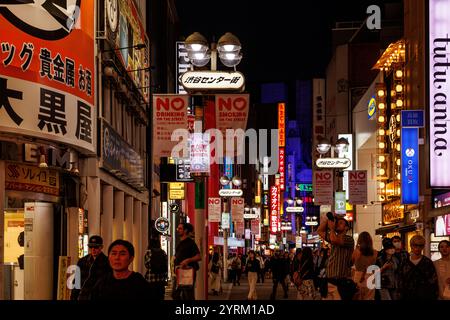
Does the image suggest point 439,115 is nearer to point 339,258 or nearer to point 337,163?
point 337,163

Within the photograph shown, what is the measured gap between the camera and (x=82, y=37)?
75.4ft

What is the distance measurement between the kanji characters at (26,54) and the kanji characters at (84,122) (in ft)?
8.71

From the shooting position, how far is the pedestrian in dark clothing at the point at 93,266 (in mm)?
13695

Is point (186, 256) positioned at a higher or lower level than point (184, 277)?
higher

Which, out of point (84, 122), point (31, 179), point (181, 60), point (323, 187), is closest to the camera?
point (31, 179)

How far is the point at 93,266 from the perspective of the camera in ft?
46.3

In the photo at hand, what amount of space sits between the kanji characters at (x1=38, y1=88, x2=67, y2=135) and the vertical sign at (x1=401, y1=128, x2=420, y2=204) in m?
19.8

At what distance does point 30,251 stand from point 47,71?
181 inches

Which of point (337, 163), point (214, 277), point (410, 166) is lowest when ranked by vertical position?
point (214, 277)

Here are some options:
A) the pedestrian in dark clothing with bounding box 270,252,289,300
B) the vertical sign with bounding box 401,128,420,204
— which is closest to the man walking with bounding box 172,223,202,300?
the pedestrian in dark clothing with bounding box 270,252,289,300

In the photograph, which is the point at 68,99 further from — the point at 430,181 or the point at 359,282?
the point at 430,181

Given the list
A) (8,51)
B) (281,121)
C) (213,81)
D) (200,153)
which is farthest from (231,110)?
(281,121)
